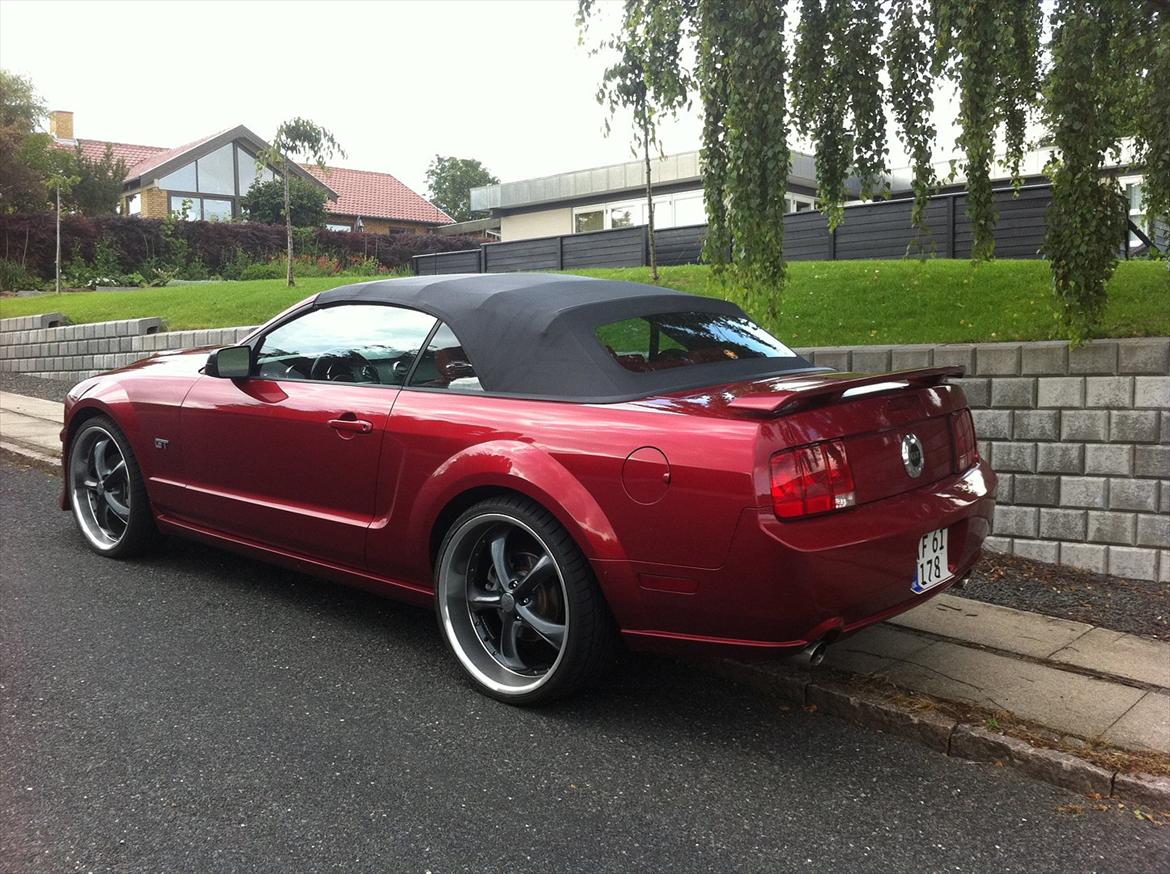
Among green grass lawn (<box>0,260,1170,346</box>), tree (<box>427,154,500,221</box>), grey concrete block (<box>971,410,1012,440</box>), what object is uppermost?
tree (<box>427,154,500,221</box>)

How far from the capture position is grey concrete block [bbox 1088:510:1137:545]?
566 cm

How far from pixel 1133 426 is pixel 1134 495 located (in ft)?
1.28

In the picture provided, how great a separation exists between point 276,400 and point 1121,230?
5.03 metres

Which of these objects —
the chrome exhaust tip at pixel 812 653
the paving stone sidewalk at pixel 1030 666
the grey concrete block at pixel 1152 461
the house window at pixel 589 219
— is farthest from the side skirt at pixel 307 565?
the house window at pixel 589 219

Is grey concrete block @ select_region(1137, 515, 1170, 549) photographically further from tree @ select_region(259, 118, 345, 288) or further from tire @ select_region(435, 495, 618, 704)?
tree @ select_region(259, 118, 345, 288)

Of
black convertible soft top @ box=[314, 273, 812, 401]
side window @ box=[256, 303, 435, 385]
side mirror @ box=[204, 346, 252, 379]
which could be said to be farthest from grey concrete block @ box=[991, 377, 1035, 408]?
side mirror @ box=[204, 346, 252, 379]

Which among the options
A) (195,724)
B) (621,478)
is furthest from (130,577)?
(621,478)

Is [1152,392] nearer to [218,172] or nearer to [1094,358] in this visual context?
[1094,358]

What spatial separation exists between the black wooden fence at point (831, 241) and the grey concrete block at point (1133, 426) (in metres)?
2.06

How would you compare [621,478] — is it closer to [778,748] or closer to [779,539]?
[779,539]

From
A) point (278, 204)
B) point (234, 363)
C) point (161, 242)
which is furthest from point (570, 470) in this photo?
point (278, 204)

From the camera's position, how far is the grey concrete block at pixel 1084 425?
5676 millimetres

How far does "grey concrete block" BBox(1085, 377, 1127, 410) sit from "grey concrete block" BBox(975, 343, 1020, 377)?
16.4 inches

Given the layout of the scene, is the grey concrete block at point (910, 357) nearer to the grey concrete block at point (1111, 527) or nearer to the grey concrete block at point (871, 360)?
the grey concrete block at point (871, 360)
